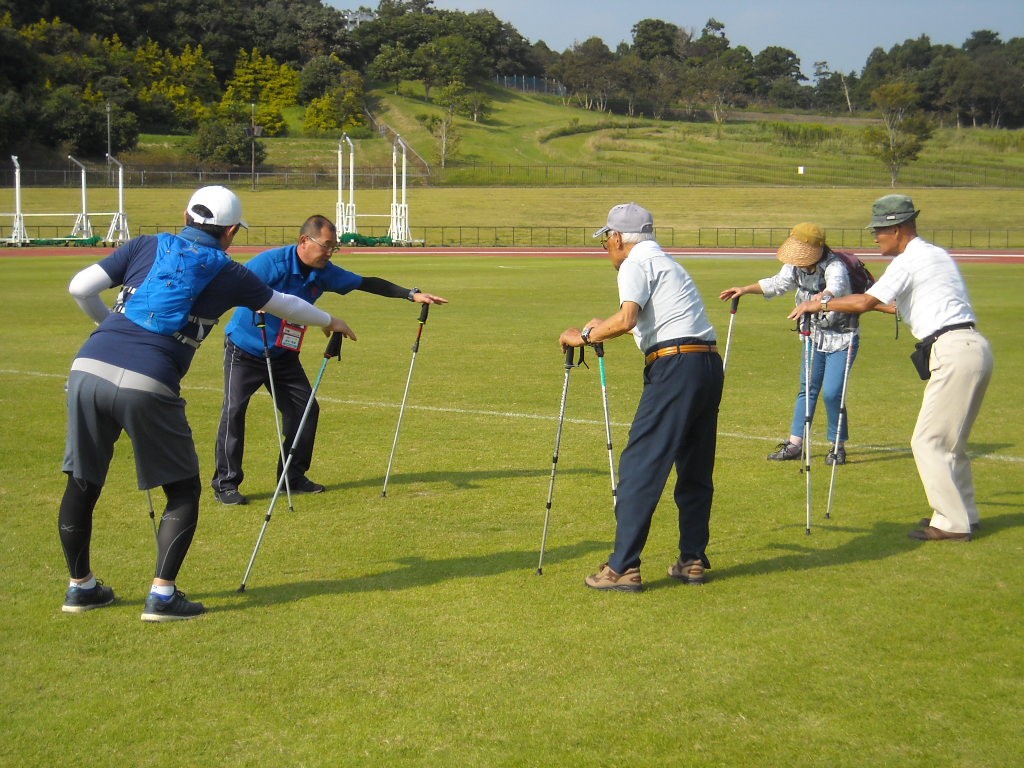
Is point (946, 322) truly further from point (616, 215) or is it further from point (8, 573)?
point (8, 573)

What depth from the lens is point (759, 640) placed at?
19.1 ft

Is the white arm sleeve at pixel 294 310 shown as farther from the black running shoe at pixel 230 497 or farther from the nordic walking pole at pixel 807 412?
the nordic walking pole at pixel 807 412

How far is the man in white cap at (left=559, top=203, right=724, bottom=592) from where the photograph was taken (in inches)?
251

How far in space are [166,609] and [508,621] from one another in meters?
1.88

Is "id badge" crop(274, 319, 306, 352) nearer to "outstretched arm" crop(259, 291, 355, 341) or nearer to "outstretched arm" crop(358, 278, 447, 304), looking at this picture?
"outstretched arm" crop(358, 278, 447, 304)

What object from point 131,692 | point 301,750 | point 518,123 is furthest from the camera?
point 518,123

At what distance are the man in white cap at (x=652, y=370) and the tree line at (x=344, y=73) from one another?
292ft

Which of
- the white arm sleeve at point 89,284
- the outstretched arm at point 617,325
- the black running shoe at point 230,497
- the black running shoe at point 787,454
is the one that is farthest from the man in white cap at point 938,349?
the white arm sleeve at point 89,284

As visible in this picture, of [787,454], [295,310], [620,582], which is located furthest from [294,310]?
[787,454]

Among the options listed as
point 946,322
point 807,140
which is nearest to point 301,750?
point 946,322

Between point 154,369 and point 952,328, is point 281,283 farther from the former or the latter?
point 952,328

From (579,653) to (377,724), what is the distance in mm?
1243

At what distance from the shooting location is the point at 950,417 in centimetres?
763

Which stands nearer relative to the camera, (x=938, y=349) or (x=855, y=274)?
(x=938, y=349)
